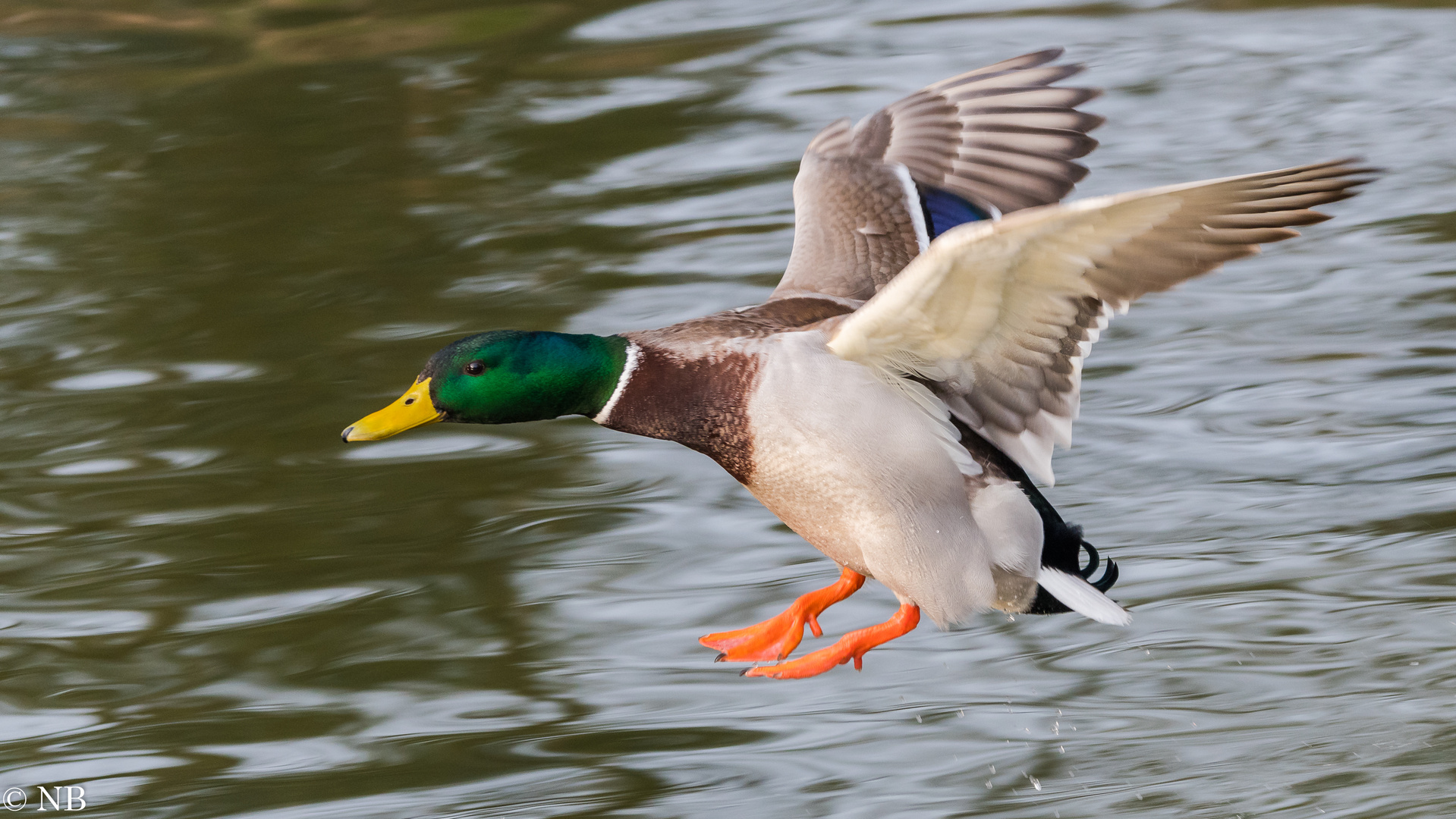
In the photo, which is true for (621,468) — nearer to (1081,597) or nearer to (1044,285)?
(1081,597)

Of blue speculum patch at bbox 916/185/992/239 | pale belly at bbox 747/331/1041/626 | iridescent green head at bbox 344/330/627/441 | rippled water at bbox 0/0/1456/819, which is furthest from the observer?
blue speculum patch at bbox 916/185/992/239

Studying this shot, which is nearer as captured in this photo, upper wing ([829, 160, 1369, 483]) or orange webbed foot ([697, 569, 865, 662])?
upper wing ([829, 160, 1369, 483])

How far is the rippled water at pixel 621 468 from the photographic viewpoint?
4691mm

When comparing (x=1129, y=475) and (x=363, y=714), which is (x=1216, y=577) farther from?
(x=363, y=714)

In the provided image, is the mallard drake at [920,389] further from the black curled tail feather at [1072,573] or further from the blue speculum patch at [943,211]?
the blue speculum patch at [943,211]

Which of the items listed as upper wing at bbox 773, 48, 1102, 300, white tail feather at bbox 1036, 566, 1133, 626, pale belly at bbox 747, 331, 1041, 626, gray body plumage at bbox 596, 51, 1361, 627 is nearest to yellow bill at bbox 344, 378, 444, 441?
gray body plumage at bbox 596, 51, 1361, 627

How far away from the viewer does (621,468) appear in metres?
6.46

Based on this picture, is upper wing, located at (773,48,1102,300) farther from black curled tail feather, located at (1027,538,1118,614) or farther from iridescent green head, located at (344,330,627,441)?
black curled tail feather, located at (1027,538,1118,614)

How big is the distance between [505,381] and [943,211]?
1.50 meters

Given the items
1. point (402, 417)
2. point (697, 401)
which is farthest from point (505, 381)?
point (697, 401)

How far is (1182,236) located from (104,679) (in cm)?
327

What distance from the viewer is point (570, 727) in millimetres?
4887

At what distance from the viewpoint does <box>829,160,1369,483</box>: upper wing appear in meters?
3.62

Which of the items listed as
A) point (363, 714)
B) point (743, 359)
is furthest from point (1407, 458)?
point (363, 714)
